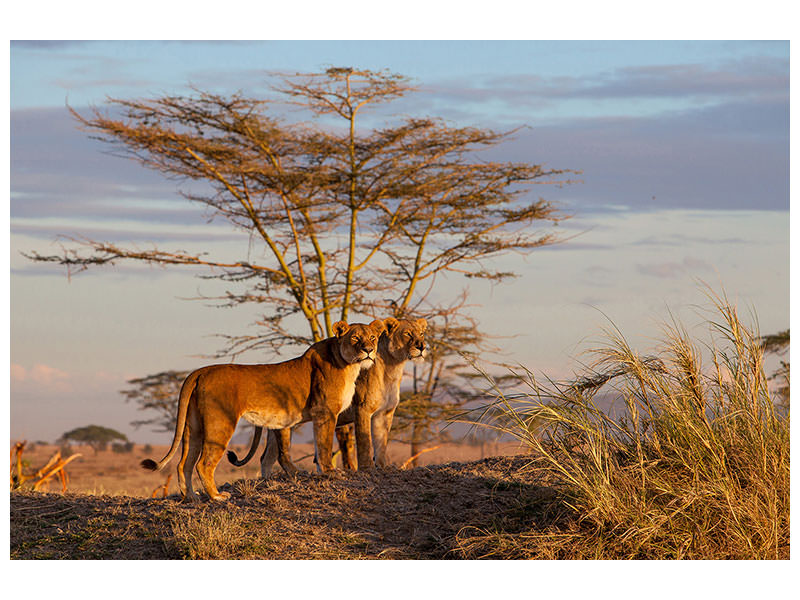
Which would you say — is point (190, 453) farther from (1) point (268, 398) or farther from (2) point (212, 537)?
(2) point (212, 537)

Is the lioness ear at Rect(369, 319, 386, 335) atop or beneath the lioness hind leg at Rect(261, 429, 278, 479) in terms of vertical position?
atop

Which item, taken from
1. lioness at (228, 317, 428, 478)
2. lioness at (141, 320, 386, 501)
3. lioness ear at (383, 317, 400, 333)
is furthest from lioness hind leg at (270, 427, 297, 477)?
lioness ear at (383, 317, 400, 333)

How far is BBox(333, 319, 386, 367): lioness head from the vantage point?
8.75 m

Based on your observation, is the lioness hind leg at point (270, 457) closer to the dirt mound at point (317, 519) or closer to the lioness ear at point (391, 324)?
the dirt mound at point (317, 519)

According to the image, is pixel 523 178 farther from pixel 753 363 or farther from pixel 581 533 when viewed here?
pixel 581 533

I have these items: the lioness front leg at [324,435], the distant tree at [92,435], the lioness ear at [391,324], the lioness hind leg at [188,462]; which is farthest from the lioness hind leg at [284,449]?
the distant tree at [92,435]

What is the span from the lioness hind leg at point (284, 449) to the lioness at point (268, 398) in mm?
272

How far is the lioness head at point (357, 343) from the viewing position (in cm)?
875

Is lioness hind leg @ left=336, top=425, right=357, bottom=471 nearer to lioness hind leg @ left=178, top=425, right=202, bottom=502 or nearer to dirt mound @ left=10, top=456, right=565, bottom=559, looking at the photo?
dirt mound @ left=10, top=456, right=565, bottom=559

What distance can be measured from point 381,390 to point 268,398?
1132 mm

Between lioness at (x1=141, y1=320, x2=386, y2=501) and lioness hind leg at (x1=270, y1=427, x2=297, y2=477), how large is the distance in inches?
10.7

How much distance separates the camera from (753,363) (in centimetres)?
813
